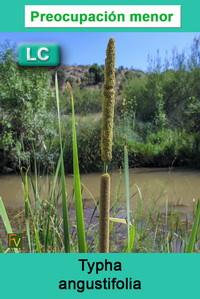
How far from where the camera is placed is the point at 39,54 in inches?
44.1

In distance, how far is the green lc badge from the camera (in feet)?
3.64

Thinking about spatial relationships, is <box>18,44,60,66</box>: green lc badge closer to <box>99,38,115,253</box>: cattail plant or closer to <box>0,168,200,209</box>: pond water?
<box>99,38,115,253</box>: cattail plant

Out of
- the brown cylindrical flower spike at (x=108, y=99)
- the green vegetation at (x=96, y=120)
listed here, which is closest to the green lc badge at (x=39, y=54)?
the brown cylindrical flower spike at (x=108, y=99)

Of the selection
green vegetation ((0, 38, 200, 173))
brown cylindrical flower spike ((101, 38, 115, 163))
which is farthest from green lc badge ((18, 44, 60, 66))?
green vegetation ((0, 38, 200, 173))

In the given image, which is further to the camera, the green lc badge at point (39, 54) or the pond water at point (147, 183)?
the pond water at point (147, 183)

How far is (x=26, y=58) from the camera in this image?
3.67ft

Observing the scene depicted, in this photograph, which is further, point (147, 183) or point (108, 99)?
point (147, 183)

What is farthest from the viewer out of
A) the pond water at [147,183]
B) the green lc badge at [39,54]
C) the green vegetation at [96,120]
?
the green vegetation at [96,120]

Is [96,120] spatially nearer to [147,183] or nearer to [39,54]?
[147,183]

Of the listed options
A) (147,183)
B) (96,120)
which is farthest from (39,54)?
(96,120)

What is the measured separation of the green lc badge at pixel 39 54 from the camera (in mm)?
1110

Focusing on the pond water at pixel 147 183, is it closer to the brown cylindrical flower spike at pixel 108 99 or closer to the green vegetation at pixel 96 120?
the green vegetation at pixel 96 120
